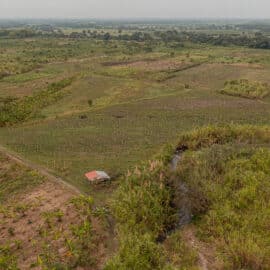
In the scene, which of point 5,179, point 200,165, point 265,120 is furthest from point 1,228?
point 265,120

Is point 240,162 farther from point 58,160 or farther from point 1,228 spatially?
point 1,228

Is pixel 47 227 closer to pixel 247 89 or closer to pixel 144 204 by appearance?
pixel 144 204

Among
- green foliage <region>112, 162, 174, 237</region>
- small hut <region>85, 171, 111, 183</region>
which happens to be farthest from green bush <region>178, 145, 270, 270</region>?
small hut <region>85, 171, 111, 183</region>

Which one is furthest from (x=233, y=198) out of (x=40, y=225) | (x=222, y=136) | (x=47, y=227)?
(x=40, y=225)

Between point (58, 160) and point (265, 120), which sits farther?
point (265, 120)

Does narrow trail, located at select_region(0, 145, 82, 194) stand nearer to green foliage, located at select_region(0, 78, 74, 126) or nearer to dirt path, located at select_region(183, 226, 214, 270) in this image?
dirt path, located at select_region(183, 226, 214, 270)
